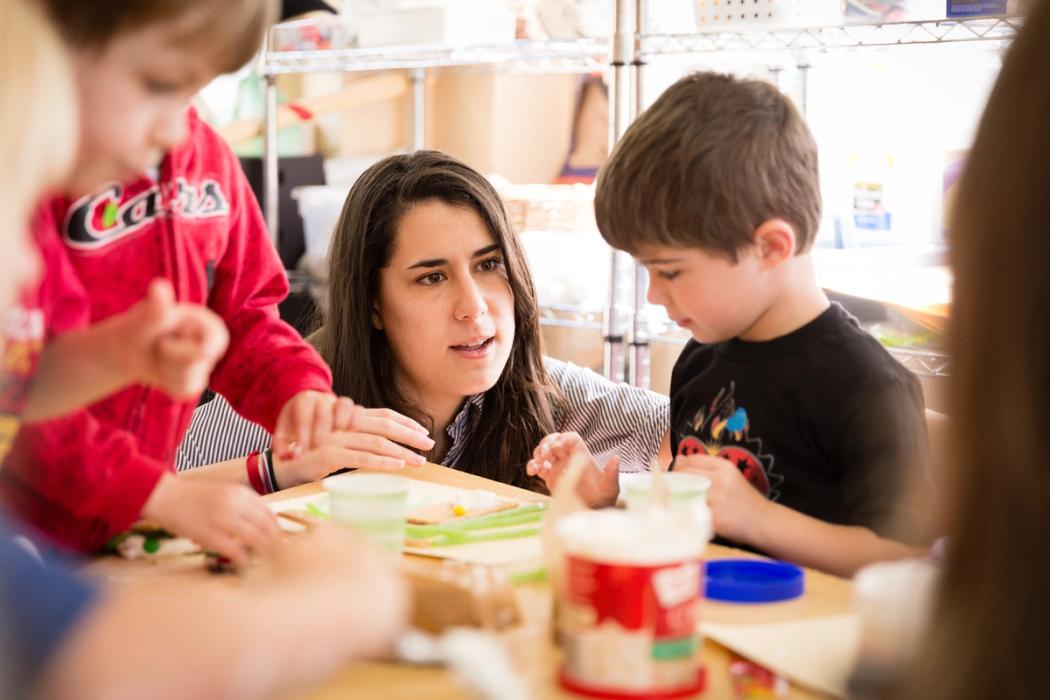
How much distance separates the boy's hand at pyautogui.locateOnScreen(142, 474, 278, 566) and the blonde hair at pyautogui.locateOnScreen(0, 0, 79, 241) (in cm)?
46

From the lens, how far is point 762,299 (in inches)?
52.4

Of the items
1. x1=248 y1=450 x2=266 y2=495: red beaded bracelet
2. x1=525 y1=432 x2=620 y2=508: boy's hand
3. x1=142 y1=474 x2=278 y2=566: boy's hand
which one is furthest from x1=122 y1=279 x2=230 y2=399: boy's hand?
x1=248 y1=450 x2=266 y2=495: red beaded bracelet

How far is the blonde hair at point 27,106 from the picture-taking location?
61 centimetres

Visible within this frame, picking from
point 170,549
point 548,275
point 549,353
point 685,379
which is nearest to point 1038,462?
point 170,549

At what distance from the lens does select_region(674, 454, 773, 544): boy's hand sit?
1.17 metres

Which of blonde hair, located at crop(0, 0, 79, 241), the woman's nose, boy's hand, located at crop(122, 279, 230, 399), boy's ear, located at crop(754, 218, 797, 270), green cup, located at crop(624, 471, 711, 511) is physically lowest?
green cup, located at crop(624, 471, 711, 511)

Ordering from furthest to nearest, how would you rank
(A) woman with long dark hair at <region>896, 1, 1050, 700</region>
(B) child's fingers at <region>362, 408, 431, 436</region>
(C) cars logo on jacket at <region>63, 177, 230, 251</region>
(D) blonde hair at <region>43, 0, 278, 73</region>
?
1. (B) child's fingers at <region>362, 408, 431, 436</region>
2. (C) cars logo on jacket at <region>63, 177, 230, 251</region>
3. (D) blonde hair at <region>43, 0, 278, 73</region>
4. (A) woman with long dark hair at <region>896, 1, 1050, 700</region>

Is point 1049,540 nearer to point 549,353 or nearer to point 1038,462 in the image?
point 1038,462

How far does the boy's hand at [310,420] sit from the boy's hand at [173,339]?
0.33 metres

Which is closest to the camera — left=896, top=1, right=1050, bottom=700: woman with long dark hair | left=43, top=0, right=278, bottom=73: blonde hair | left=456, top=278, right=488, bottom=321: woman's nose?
left=896, top=1, right=1050, bottom=700: woman with long dark hair

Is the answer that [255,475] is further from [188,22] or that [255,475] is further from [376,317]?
[188,22]

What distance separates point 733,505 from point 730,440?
0.20 metres

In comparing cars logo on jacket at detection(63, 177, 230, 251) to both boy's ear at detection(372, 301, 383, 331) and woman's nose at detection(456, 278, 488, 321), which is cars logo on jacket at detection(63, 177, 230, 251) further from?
boy's ear at detection(372, 301, 383, 331)

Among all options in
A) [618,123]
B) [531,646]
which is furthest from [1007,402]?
[618,123]
